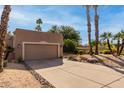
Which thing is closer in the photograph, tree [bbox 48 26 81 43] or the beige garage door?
the beige garage door

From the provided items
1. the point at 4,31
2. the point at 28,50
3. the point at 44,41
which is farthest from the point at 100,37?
the point at 4,31

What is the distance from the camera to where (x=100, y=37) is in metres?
18.1

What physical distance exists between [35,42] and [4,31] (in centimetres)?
718

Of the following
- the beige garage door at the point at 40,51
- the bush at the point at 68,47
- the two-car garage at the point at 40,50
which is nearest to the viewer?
the two-car garage at the point at 40,50

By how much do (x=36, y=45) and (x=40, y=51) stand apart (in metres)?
0.79

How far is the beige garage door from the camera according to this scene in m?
14.6

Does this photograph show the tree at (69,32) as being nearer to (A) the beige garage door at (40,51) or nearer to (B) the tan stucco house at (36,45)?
(B) the tan stucco house at (36,45)

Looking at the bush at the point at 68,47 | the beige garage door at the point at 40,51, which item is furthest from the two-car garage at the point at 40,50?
the bush at the point at 68,47

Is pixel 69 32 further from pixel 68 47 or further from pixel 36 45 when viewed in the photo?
pixel 36 45

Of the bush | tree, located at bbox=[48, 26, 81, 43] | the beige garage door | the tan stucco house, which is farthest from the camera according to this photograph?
tree, located at bbox=[48, 26, 81, 43]

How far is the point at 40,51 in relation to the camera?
15453mm

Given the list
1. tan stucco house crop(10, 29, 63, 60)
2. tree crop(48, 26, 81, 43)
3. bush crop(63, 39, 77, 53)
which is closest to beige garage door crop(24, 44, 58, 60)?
tan stucco house crop(10, 29, 63, 60)

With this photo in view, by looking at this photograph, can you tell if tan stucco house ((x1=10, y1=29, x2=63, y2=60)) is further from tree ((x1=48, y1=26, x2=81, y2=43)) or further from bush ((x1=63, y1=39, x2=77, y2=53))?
tree ((x1=48, y1=26, x2=81, y2=43))

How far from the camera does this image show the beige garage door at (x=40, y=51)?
47.8 ft
